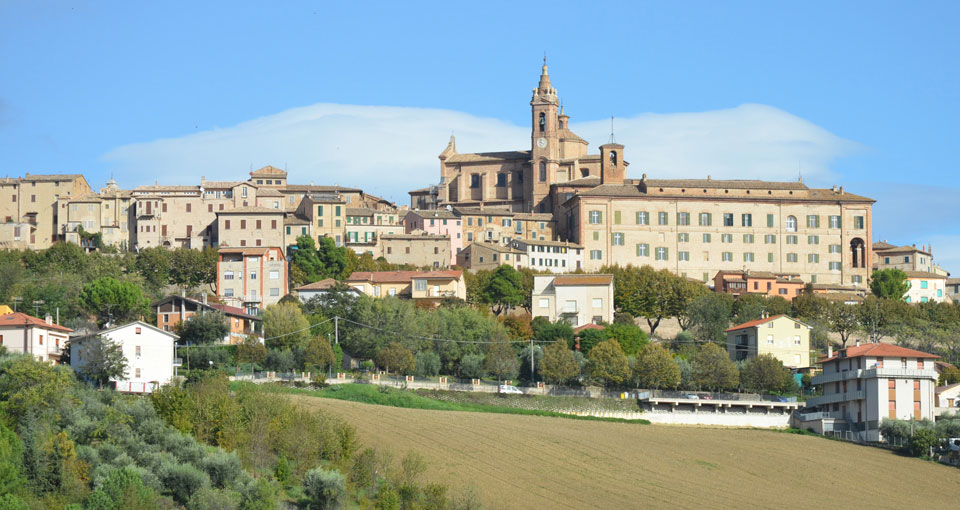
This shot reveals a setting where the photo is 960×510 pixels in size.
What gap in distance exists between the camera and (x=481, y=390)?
282 ft

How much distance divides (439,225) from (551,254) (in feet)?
34.4

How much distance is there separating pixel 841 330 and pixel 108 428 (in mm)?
60318

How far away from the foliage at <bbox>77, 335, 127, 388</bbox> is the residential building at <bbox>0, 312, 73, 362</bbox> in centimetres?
299

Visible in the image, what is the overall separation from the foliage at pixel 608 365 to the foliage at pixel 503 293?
841 inches

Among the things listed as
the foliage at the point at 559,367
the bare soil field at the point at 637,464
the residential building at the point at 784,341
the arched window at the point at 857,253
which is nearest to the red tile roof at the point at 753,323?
the residential building at the point at 784,341

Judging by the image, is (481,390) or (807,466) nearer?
(807,466)

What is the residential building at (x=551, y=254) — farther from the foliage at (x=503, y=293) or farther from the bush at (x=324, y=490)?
the bush at (x=324, y=490)

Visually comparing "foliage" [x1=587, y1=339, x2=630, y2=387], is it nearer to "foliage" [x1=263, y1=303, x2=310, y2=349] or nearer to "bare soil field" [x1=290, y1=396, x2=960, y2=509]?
"bare soil field" [x1=290, y1=396, x2=960, y2=509]

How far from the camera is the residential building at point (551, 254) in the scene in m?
123

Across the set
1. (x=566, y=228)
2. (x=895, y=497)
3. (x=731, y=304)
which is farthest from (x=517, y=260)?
(x=895, y=497)

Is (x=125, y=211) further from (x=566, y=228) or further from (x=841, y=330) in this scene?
(x=841, y=330)

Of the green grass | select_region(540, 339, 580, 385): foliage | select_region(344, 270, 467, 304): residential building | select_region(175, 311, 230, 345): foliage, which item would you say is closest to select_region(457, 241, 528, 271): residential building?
select_region(344, 270, 467, 304): residential building

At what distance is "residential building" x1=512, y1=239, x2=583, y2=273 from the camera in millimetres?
122562

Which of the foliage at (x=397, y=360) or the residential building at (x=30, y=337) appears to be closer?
the residential building at (x=30, y=337)
